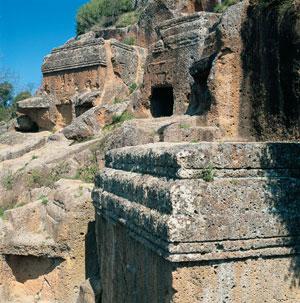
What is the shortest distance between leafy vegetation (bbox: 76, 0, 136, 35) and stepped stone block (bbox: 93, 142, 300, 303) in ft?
106

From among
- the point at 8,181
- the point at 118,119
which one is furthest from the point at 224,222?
the point at 118,119

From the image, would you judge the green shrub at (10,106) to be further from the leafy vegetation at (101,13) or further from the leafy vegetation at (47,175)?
the leafy vegetation at (47,175)

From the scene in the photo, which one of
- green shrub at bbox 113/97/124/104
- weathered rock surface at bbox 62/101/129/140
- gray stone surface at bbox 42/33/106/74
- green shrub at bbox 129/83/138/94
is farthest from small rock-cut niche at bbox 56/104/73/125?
weathered rock surface at bbox 62/101/129/140

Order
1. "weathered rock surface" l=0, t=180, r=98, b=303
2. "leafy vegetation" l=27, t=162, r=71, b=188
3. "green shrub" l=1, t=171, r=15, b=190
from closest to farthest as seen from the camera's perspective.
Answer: "weathered rock surface" l=0, t=180, r=98, b=303 < "leafy vegetation" l=27, t=162, r=71, b=188 < "green shrub" l=1, t=171, r=15, b=190

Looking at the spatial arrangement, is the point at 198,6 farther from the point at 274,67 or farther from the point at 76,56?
the point at 274,67

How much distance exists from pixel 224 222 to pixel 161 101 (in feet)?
40.1

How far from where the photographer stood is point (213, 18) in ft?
50.1

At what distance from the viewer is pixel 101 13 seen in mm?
37375

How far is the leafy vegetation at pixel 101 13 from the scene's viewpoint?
118 feet

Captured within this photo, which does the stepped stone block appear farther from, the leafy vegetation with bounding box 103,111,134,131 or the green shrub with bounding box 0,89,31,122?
the green shrub with bounding box 0,89,31,122

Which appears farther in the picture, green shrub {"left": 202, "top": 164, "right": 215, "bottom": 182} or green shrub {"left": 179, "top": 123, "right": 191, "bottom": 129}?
green shrub {"left": 179, "top": 123, "right": 191, "bottom": 129}

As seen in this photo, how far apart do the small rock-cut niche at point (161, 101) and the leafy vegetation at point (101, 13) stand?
66.3 feet

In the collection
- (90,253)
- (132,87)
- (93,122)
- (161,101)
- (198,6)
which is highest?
(198,6)

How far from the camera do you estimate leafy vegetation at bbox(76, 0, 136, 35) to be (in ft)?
118
